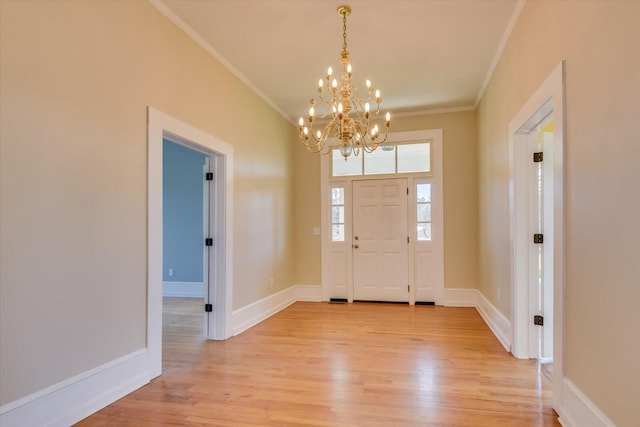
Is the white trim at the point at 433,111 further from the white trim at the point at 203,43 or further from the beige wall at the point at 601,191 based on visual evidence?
the beige wall at the point at 601,191

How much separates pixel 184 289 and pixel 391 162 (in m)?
4.35

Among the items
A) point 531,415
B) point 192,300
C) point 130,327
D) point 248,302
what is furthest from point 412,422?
point 192,300

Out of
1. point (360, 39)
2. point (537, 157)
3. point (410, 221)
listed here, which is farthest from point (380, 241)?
point (360, 39)

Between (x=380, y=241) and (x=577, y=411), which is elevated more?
(x=380, y=241)

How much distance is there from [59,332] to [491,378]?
2955 mm

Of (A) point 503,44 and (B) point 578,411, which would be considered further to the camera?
(A) point 503,44

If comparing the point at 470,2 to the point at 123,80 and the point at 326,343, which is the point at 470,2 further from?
the point at 326,343

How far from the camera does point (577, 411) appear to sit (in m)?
1.91

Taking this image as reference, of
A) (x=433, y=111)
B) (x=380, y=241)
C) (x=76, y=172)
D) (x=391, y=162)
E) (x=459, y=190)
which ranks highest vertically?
(x=433, y=111)

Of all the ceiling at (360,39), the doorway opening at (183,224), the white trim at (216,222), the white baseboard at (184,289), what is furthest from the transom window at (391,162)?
the white baseboard at (184,289)

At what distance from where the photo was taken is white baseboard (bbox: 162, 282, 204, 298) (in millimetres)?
6496

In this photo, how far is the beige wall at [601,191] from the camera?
1.47 meters

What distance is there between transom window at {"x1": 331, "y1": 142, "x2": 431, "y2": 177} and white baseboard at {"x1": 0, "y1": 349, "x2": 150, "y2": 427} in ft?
13.4

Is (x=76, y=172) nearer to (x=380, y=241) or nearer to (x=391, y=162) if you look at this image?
(x=380, y=241)
